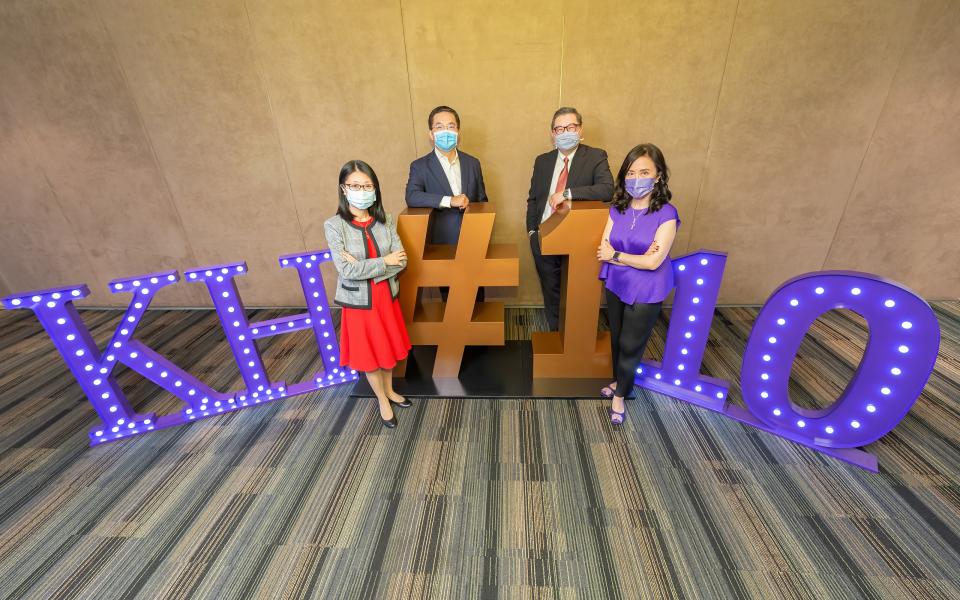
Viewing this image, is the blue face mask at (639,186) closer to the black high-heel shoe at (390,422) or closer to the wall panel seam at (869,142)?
the black high-heel shoe at (390,422)

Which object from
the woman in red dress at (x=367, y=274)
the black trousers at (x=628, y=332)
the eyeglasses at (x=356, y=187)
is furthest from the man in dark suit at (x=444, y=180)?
the black trousers at (x=628, y=332)

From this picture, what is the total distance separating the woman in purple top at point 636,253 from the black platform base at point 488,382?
36 centimetres

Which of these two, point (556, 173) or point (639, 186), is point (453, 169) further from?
point (639, 186)

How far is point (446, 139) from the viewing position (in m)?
2.31

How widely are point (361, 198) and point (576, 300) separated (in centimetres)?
138

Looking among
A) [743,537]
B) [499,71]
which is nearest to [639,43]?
[499,71]

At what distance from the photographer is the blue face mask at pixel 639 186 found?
5.98ft

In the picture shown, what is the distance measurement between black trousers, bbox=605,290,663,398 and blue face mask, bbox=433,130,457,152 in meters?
1.31

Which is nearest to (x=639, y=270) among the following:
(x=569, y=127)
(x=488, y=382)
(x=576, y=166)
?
(x=576, y=166)

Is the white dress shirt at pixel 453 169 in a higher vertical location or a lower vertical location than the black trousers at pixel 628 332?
higher

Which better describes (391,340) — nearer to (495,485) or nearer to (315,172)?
(495,485)

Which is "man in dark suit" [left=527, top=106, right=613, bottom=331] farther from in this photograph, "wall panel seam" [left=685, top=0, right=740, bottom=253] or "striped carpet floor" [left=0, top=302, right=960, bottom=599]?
"striped carpet floor" [left=0, top=302, right=960, bottom=599]

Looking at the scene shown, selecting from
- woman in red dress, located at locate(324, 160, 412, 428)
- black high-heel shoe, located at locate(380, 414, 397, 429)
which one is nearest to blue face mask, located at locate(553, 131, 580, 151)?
woman in red dress, located at locate(324, 160, 412, 428)

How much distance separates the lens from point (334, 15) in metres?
2.74
